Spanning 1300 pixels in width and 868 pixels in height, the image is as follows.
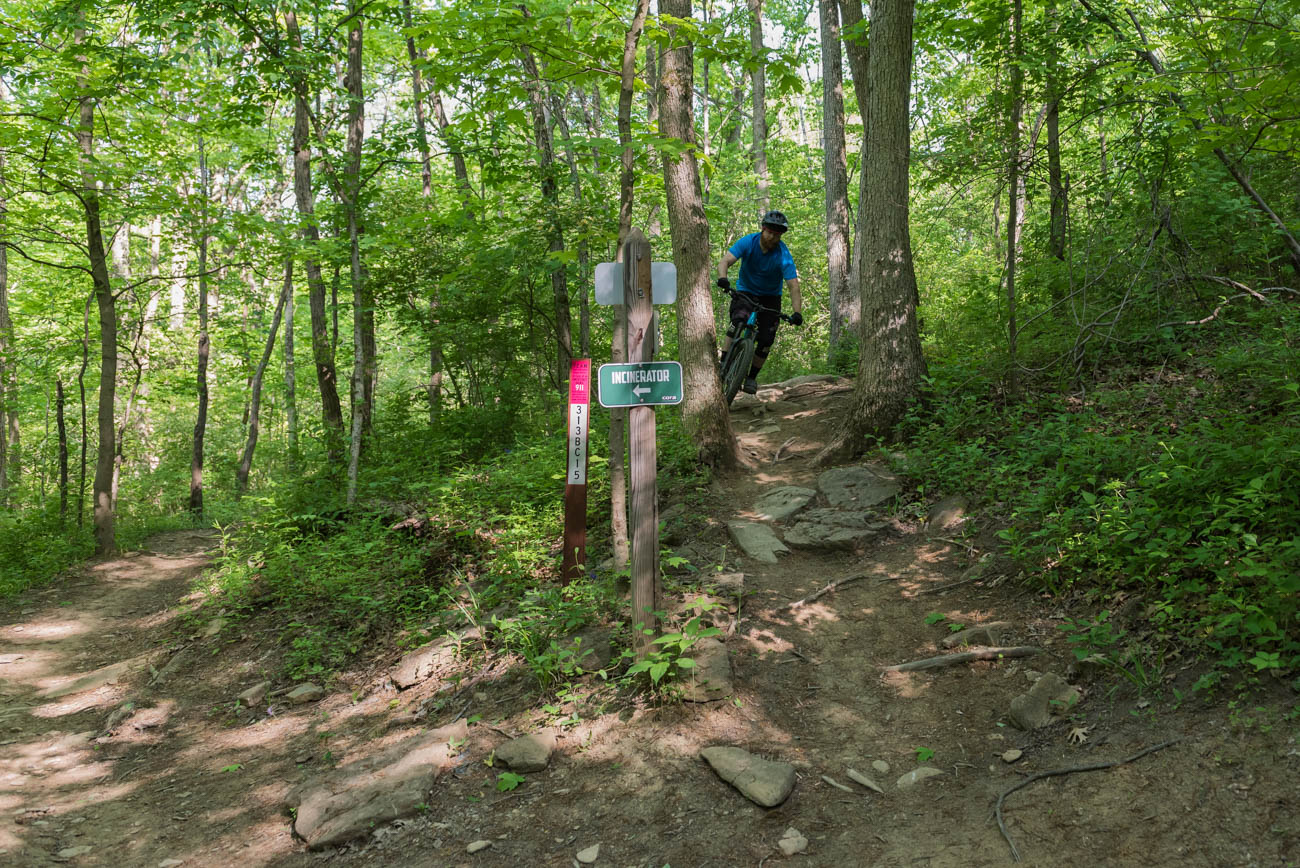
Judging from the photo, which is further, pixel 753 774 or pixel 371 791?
pixel 371 791

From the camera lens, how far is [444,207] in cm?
1484

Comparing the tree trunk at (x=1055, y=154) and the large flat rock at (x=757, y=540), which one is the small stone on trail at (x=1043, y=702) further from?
the tree trunk at (x=1055, y=154)

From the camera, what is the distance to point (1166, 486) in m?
4.18

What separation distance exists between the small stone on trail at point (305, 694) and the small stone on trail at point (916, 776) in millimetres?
4363

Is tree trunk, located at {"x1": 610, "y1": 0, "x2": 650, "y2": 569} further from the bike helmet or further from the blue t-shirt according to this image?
the blue t-shirt

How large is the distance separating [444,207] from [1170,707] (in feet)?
47.2

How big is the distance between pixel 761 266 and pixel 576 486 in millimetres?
3483

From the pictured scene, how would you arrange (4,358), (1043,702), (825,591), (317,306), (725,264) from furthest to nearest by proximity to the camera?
(4,358)
(317,306)
(725,264)
(825,591)
(1043,702)

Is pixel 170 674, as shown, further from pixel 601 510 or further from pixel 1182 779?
pixel 1182 779

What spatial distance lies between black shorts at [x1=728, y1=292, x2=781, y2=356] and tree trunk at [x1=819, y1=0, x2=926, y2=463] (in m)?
1.03

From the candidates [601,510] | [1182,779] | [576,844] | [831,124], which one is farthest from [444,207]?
[1182,779]

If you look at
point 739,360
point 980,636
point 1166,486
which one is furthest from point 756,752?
point 739,360

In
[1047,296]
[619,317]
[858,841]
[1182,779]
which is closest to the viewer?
[1182,779]

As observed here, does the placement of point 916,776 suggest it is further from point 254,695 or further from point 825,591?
point 254,695
